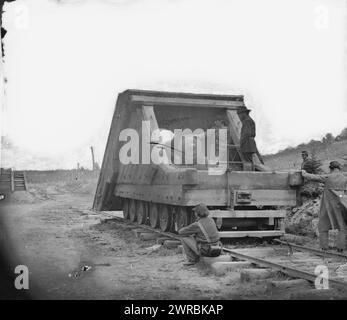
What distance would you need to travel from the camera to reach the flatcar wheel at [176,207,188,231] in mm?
9640

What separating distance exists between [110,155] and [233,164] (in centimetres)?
343

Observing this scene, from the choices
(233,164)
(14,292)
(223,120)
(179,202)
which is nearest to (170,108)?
(223,120)

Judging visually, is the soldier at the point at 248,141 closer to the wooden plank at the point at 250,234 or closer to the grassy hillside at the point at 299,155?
the wooden plank at the point at 250,234

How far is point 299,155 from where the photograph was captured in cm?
2569

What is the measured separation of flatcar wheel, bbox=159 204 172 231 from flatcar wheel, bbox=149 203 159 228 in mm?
284

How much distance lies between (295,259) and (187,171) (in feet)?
7.89

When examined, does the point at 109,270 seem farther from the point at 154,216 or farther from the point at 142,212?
the point at 142,212

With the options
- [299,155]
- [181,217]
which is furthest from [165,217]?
[299,155]

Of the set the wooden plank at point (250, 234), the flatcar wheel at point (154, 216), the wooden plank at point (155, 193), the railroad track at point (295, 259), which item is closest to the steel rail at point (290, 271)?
the railroad track at point (295, 259)

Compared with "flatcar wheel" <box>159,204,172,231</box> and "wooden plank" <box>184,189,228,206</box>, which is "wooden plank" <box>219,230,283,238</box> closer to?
"wooden plank" <box>184,189,228,206</box>

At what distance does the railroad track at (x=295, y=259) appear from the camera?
6.21 meters

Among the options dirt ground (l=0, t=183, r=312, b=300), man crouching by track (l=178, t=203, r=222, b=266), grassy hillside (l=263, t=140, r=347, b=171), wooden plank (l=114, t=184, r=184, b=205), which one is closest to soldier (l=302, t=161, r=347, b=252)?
man crouching by track (l=178, t=203, r=222, b=266)

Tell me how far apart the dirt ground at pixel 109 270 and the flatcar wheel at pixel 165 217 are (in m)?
0.64
